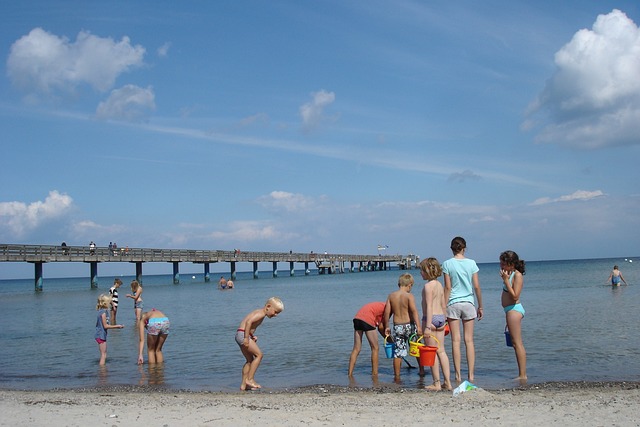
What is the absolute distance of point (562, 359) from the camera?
10.6 meters

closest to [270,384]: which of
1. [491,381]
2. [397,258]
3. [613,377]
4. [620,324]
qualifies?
[491,381]

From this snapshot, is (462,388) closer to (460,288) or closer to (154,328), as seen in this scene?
(460,288)

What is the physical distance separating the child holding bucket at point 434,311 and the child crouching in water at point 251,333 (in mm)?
1816

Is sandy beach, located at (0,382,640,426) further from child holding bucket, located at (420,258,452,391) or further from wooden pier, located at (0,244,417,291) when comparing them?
wooden pier, located at (0,244,417,291)

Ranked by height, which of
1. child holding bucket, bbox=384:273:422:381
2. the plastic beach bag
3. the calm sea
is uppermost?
child holding bucket, bbox=384:273:422:381

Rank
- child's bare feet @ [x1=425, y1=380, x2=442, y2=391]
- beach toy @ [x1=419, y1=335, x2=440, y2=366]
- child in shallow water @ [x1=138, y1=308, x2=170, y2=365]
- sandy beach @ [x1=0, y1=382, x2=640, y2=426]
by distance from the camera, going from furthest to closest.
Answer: child in shallow water @ [x1=138, y1=308, x2=170, y2=365] < child's bare feet @ [x1=425, y1=380, x2=442, y2=391] < beach toy @ [x1=419, y1=335, x2=440, y2=366] < sandy beach @ [x1=0, y1=382, x2=640, y2=426]

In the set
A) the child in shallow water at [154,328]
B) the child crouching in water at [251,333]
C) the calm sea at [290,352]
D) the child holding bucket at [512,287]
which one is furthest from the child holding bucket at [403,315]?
the child in shallow water at [154,328]

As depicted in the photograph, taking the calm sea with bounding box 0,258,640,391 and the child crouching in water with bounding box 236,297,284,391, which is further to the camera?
the calm sea with bounding box 0,258,640,391

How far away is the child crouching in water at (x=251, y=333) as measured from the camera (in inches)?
320

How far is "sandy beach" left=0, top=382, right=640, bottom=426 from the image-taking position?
6.09m

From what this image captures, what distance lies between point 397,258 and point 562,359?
8437 cm

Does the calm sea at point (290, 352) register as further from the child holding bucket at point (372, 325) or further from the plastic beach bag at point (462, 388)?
the plastic beach bag at point (462, 388)


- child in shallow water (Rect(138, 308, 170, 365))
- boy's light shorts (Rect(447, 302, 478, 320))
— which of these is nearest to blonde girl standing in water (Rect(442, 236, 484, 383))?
boy's light shorts (Rect(447, 302, 478, 320))

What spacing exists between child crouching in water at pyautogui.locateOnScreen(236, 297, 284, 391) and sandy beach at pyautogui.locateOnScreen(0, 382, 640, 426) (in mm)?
461
